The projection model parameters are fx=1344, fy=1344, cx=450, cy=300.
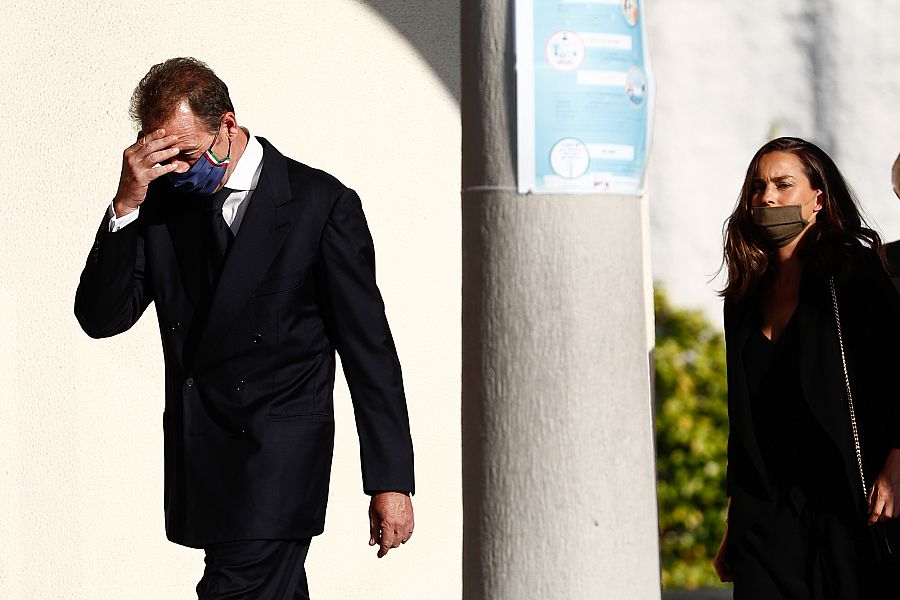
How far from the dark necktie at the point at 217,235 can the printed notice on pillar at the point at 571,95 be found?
0.93 m

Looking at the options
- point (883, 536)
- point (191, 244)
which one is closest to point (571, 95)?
point (191, 244)

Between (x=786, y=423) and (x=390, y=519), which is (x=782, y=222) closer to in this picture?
(x=786, y=423)

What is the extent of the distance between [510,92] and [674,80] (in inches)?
166

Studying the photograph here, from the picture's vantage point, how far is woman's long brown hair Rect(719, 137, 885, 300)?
386 centimetres

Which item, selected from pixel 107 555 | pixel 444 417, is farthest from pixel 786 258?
pixel 107 555

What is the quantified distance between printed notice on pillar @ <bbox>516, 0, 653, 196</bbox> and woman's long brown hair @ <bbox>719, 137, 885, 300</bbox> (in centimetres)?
107

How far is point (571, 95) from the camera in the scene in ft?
9.66

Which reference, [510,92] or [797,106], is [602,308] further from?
[797,106]

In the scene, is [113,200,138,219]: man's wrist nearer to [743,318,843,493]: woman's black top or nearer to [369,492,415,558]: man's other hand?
[369,492,415,558]: man's other hand

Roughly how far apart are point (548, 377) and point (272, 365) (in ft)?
2.71

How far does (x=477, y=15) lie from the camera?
121 inches

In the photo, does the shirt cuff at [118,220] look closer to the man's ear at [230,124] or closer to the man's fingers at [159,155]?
the man's fingers at [159,155]

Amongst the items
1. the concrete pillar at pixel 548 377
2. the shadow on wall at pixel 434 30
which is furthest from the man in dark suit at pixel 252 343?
the shadow on wall at pixel 434 30

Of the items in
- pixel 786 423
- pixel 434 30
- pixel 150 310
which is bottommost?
pixel 786 423
